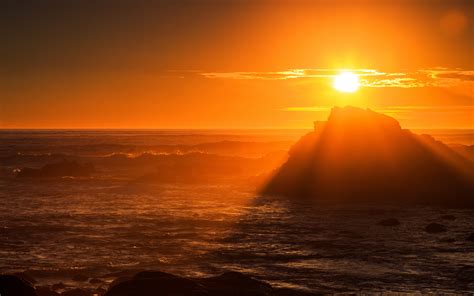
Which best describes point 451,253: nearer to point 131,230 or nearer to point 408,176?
point 131,230

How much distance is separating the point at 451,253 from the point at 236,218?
1839cm

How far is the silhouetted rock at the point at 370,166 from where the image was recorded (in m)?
56.2

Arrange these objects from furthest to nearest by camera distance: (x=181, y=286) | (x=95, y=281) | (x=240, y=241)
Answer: (x=240, y=241)
(x=95, y=281)
(x=181, y=286)

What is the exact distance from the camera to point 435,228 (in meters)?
39.2

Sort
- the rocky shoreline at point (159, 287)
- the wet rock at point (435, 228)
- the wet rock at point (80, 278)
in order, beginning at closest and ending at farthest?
the rocky shoreline at point (159, 287)
the wet rock at point (80, 278)
the wet rock at point (435, 228)

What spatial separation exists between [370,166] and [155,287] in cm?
4162

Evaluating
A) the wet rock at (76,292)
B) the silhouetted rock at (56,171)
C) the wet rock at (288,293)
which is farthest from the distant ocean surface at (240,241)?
the silhouetted rock at (56,171)

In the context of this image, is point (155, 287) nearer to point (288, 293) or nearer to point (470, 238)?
point (288, 293)

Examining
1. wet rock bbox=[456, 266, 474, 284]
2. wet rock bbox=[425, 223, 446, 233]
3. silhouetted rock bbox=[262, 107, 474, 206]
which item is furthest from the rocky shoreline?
silhouetted rock bbox=[262, 107, 474, 206]

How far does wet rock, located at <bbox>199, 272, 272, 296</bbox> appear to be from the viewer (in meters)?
21.9

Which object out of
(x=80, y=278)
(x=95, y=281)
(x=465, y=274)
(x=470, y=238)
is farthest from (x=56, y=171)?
(x=465, y=274)

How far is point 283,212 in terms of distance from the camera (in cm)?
4928

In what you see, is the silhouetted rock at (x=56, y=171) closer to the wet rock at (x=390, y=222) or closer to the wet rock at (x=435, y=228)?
the wet rock at (x=390, y=222)

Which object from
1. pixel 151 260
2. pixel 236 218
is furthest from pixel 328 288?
pixel 236 218
